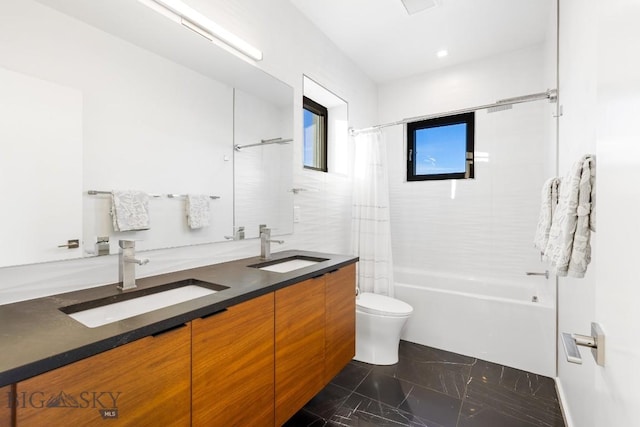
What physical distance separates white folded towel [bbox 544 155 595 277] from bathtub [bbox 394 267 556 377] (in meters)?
1.54

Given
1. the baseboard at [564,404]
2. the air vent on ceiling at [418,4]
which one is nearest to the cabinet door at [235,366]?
the baseboard at [564,404]

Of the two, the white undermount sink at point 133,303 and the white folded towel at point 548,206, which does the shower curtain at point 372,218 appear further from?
the white undermount sink at point 133,303

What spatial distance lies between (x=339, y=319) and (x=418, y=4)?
2145 millimetres

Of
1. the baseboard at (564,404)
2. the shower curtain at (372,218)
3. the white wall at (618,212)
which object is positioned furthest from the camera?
the shower curtain at (372,218)

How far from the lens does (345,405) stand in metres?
1.84

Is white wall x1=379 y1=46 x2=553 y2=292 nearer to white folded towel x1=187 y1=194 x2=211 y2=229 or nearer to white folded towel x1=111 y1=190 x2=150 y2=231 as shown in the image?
white folded towel x1=187 y1=194 x2=211 y2=229

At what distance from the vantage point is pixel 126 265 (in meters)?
1.19

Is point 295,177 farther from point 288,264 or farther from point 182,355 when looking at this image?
point 182,355

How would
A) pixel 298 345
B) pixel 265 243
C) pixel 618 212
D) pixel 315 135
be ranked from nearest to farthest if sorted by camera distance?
A: pixel 618 212
pixel 298 345
pixel 265 243
pixel 315 135

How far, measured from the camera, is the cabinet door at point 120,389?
65 cm

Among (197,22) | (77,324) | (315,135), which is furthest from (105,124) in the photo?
(315,135)

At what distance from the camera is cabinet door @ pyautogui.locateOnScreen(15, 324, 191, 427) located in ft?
2.12

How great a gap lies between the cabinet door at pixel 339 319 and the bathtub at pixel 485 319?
1070mm

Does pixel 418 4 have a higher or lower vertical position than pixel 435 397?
higher
